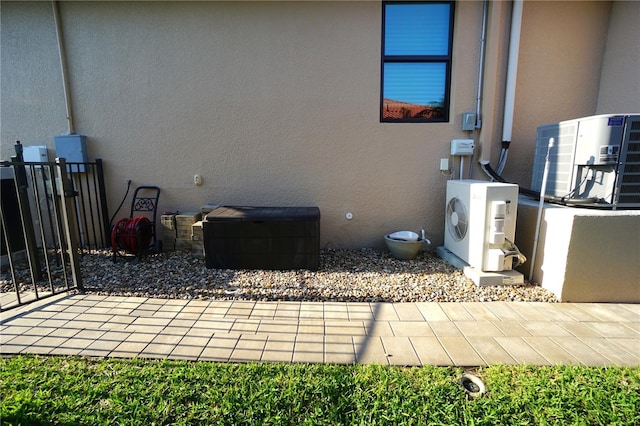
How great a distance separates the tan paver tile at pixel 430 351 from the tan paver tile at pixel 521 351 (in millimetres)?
437

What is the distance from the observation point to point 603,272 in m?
2.67

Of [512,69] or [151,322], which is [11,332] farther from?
[512,69]

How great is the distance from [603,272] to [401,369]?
7.40 ft

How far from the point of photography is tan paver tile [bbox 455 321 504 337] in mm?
2188

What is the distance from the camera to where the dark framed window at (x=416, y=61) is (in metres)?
3.81

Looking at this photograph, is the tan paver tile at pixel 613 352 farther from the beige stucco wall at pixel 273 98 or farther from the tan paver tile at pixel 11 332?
the tan paver tile at pixel 11 332

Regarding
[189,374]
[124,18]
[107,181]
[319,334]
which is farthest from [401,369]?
[124,18]

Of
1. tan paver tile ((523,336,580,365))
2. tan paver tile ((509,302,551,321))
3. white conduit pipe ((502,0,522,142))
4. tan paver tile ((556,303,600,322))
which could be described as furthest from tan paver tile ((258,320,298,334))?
white conduit pipe ((502,0,522,142))

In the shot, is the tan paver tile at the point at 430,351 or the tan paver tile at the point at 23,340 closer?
the tan paver tile at the point at 430,351

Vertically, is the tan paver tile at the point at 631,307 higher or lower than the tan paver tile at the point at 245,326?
lower

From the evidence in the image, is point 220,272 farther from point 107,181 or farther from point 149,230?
point 107,181

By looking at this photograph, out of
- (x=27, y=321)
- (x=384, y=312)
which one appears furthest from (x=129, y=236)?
(x=384, y=312)

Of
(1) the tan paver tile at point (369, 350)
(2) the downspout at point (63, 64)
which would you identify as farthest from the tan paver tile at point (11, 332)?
(2) the downspout at point (63, 64)

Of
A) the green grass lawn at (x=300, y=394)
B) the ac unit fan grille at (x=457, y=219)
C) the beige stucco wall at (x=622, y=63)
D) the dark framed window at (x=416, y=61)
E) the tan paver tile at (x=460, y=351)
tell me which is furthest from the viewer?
the dark framed window at (x=416, y=61)
